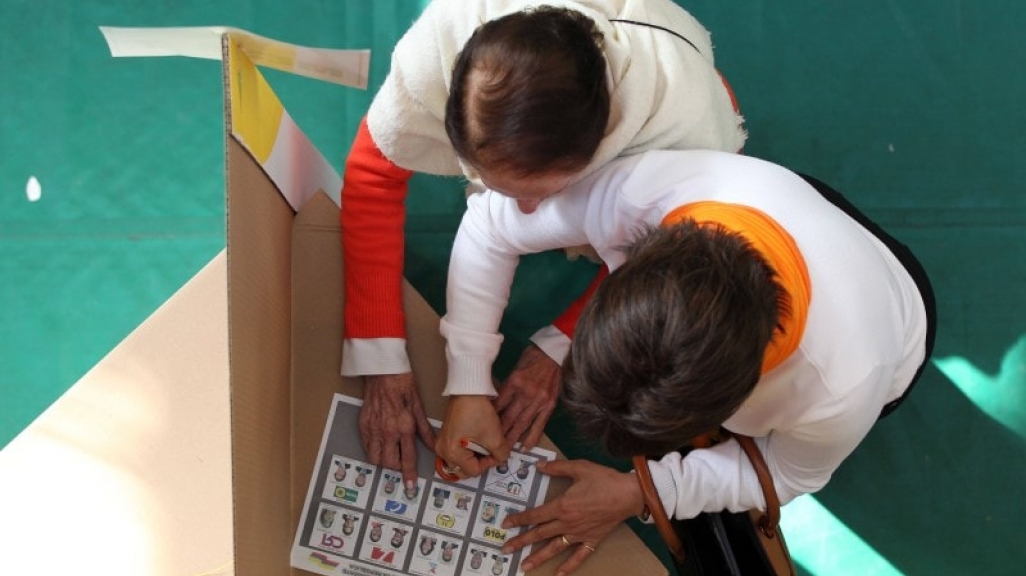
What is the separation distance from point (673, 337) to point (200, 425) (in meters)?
0.59

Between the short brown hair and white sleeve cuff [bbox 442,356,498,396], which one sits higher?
the short brown hair

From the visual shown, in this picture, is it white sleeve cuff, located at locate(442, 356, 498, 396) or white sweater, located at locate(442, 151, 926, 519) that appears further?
white sleeve cuff, located at locate(442, 356, 498, 396)

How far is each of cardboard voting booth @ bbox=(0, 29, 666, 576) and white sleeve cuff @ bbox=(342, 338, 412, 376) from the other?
0.02 m

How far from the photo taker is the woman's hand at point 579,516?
88cm

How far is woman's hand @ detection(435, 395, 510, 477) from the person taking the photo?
89 cm

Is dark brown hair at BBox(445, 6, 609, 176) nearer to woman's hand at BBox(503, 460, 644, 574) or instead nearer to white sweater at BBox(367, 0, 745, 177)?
white sweater at BBox(367, 0, 745, 177)

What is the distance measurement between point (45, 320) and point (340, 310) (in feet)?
1.59

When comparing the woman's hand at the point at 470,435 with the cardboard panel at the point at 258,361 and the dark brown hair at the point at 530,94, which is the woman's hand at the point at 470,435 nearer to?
the cardboard panel at the point at 258,361

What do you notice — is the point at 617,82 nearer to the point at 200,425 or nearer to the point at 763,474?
the point at 763,474

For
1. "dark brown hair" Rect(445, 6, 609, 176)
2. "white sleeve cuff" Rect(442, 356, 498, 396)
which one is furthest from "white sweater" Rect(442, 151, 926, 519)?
"dark brown hair" Rect(445, 6, 609, 176)

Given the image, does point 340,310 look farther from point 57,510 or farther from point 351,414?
point 57,510

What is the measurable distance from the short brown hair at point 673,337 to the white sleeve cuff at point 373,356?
0.35 m

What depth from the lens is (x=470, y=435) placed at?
→ 2.92 ft

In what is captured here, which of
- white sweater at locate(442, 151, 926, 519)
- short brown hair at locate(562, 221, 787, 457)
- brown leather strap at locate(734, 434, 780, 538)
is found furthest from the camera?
brown leather strap at locate(734, 434, 780, 538)
